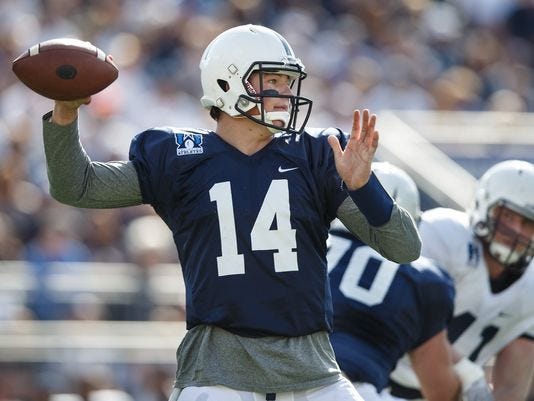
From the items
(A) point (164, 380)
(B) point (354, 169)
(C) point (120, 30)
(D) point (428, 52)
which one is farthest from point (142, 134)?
(D) point (428, 52)

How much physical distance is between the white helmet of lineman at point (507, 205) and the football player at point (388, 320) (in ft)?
2.21

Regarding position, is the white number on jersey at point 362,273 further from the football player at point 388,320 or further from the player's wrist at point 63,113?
the player's wrist at point 63,113

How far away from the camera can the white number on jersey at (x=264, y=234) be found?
12.6 feet

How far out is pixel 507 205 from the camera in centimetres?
564

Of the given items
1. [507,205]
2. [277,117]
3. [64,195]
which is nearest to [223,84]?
[277,117]

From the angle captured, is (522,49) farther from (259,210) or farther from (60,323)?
(259,210)

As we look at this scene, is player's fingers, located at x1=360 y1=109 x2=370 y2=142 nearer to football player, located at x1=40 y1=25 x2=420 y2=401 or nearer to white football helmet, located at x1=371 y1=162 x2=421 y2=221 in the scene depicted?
football player, located at x1=40 y1=25 x2=420 y2=401

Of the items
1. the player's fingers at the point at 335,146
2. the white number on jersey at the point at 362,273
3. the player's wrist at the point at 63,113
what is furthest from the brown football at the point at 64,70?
the white number on jersey at the point at 362,273

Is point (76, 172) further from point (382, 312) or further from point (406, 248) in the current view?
point (382, 312)

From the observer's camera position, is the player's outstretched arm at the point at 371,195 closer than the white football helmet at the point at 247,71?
Yes

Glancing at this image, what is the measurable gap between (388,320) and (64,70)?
67.3 inches

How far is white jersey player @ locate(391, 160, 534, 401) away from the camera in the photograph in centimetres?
561

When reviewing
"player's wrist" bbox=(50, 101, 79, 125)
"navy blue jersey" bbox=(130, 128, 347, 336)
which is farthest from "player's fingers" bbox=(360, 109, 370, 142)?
"player's wrist" bbox=(50, 101, 79, 125)

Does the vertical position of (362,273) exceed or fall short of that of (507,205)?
it falls short
